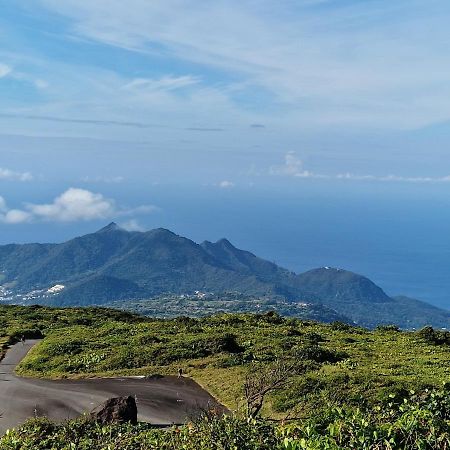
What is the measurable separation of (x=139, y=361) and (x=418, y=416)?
27.4m

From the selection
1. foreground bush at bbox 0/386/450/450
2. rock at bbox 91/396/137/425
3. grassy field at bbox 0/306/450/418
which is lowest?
grassy field at bbox 0/306/450/418

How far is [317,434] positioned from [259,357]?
79.2ft

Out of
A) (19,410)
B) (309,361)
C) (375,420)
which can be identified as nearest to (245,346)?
(309,361)

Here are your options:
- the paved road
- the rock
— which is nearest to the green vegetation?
the paved road

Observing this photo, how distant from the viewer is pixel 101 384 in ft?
112

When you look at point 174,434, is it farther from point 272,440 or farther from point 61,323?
point 61,323

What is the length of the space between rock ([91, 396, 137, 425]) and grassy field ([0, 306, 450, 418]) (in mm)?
4475

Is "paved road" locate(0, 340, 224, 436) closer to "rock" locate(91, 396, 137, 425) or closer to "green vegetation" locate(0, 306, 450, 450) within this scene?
"green vegetation" locate(0, 306, 450, 450)

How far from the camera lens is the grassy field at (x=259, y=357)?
27.6 m

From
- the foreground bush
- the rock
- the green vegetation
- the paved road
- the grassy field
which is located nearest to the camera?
the foreground bush

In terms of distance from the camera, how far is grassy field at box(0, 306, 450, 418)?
2759 centimetres

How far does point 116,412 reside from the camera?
71.3 feet

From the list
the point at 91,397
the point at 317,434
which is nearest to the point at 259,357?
the point at 91,397

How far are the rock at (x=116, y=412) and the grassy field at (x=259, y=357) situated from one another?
4.48 metres
